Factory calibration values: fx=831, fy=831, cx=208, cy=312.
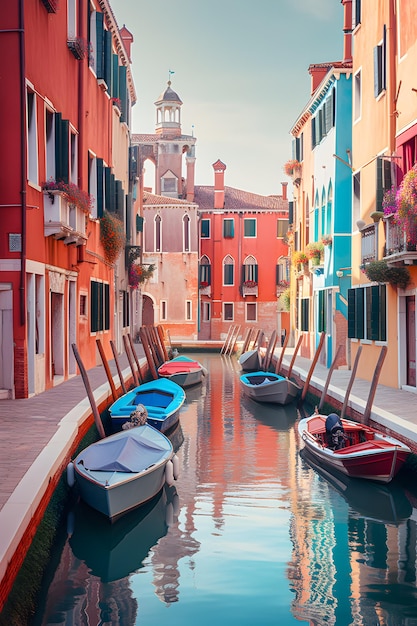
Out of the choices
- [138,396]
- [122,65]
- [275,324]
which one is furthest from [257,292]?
[138,396]

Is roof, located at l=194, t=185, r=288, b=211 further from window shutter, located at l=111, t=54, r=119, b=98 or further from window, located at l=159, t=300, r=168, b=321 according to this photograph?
window shutter, located at l=111, t=54, r=119, b=98

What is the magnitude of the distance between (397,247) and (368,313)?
124 inches

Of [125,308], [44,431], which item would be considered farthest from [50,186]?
[125,308]

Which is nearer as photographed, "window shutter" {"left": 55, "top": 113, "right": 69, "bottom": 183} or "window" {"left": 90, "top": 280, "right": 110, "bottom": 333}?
"window shutter" {"left": 55, "top": 113, "right": 69, "bottom": 183}

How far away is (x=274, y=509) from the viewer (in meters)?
8.07

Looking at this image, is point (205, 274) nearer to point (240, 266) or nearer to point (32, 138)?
point (240, 266)

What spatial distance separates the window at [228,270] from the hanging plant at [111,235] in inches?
857

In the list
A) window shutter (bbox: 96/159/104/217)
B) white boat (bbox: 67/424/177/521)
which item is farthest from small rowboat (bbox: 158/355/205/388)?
white boat (bbox: 67/424/177/521)

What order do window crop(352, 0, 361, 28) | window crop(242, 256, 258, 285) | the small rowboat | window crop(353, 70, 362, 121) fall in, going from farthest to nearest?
window crop(242, 256, 258, 285), the small rowboat, window crop(353, 70, 362, 121), window crop(352, 0, 361, 28)

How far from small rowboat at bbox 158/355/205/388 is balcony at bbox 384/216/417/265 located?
8.28m

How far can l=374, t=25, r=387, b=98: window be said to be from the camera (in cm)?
A: 1446

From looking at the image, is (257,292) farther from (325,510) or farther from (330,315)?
(325,510)

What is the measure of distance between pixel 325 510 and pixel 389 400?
161 inches

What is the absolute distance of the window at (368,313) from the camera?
47.7 ft
